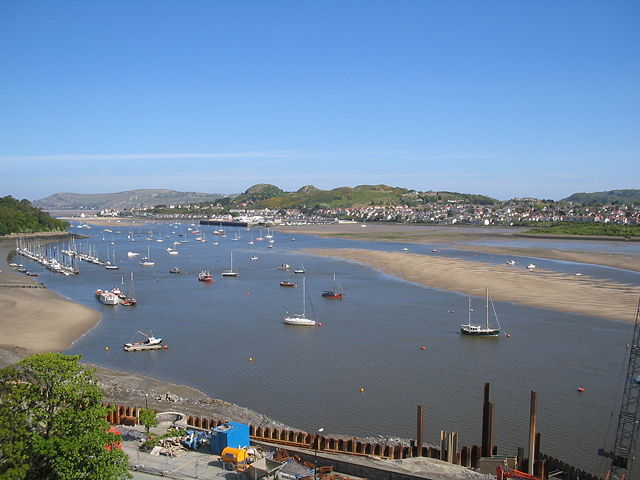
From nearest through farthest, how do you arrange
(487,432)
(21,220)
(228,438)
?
(228,438) < (487,432) < (21,220)

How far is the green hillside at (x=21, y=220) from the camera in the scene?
9975cm

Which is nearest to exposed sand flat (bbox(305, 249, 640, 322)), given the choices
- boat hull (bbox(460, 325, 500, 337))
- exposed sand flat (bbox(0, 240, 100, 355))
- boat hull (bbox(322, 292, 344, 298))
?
boat hull (bbox(460, 325, 500, 337))

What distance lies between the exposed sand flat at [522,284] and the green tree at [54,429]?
102 feet

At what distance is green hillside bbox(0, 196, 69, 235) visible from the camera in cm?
9975

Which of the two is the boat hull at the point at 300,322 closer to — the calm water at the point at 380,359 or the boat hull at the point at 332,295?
the calm water at the point at 380,359

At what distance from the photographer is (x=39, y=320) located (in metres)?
33.6

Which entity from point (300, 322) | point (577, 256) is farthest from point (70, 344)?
point (577, 256)

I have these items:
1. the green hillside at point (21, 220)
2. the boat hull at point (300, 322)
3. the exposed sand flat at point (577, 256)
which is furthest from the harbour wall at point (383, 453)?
the green hillside at point (21, 220)

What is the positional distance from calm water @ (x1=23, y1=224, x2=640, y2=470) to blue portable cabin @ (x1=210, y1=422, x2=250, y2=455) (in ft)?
16.6

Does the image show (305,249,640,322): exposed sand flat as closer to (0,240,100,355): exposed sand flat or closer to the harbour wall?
the harbour wall

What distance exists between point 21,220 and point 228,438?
104 m

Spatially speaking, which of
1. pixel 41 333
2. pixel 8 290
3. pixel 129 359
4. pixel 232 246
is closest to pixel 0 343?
pixel 41 333

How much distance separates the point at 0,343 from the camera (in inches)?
1095

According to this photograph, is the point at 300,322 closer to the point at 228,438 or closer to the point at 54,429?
the point at 228,438
